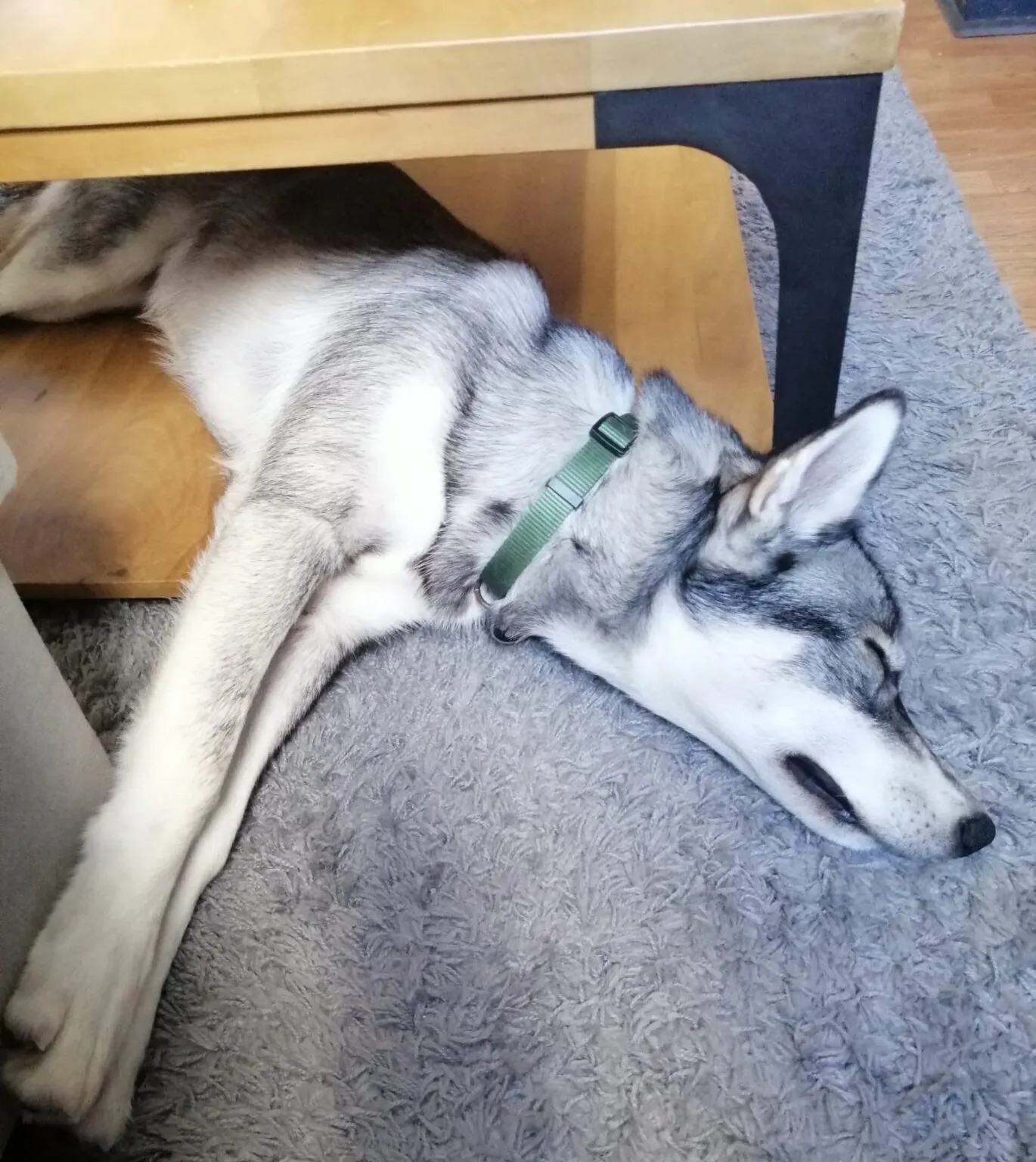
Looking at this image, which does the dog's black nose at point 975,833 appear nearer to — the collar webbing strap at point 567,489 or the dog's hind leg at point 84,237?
the collar webbing strap at point 567,489

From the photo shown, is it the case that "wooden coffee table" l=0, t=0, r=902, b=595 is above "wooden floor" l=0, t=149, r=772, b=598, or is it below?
above

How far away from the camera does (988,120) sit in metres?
2.37

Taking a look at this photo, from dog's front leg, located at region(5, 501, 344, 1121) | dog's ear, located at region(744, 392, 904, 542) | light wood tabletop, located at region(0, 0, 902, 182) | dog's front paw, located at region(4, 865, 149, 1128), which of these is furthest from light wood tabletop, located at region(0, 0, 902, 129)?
dog's front paw, located at region(4, 865, 149, 1128)

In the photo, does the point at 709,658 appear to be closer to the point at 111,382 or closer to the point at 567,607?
the point at 567,607

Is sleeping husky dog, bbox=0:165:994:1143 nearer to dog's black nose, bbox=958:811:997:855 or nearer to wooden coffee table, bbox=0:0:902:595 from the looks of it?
dog's black nose, bbox=958:811:997:855

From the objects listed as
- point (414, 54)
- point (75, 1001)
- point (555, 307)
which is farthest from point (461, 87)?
point (75, 1001)

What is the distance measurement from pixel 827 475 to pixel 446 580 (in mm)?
480

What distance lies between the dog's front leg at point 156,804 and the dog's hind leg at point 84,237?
69 cm

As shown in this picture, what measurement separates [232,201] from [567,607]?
927 millimetres

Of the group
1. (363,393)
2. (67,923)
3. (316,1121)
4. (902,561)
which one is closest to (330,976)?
(316,1121)

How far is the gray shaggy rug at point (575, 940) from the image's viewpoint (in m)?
0.98

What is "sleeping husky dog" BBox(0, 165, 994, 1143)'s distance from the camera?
100 cm

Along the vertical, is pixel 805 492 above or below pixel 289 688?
above

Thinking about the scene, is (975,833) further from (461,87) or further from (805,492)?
(461,87)
